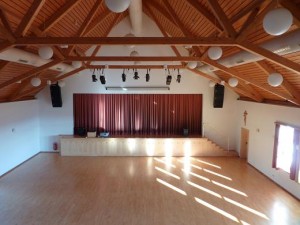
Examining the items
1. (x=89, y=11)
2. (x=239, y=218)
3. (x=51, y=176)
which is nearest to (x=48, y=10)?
(x=89, y=11)

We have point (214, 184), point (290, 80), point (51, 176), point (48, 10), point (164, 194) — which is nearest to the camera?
point (48, 10)

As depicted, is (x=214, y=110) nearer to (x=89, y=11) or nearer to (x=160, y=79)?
(x=160, y=79)

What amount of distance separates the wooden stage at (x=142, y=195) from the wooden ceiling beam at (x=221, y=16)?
4.06m

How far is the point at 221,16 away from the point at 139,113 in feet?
24.5

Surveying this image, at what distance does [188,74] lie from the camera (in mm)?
11125

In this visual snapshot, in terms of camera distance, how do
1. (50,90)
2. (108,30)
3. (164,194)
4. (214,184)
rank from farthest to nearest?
(50,90), (108,30), (214,184), (164,194)

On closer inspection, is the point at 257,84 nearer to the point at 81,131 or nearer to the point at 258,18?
the point at 258,18

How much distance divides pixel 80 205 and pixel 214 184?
4.11 metres

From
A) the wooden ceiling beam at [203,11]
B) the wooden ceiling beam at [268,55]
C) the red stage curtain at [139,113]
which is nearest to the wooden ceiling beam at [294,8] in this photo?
the wooden ceiling beam at [268,55]

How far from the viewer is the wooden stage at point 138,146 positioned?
10734mm

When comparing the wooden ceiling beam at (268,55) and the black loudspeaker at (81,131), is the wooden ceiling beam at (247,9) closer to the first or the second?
the wooden ceiling beam at (268,55)

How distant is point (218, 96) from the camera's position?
35.6ft

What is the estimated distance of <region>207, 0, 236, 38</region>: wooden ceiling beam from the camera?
4.31 metres

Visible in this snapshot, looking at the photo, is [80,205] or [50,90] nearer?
[80,205]
